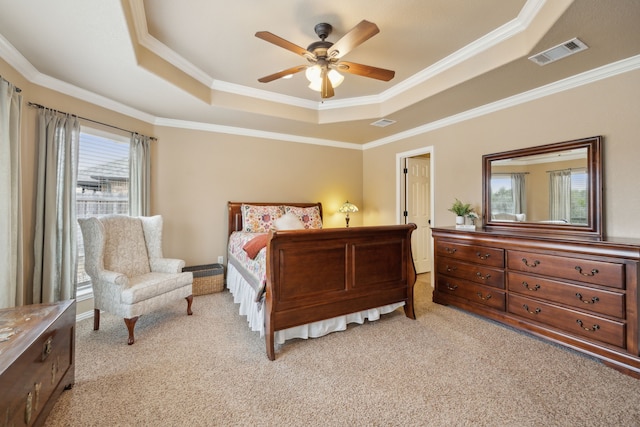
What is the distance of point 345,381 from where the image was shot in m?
1.93

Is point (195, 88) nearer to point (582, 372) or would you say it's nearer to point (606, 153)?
point (606, 153)

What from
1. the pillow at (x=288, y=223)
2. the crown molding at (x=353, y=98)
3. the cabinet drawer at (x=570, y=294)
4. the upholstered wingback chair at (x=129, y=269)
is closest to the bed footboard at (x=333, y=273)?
the cabinet drawer at (x=570, y=294)

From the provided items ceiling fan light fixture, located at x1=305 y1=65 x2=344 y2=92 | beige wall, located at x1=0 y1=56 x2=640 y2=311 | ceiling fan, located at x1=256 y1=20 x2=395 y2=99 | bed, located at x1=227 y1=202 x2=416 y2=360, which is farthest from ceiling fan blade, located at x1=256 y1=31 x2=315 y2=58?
beige wall, located at x1=0 y1=56 x2=640 y2=311

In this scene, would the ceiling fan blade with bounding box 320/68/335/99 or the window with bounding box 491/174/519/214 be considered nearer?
the ceiling fan blade with bounding box 320/68/335/99

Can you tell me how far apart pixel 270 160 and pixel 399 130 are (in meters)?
2.21

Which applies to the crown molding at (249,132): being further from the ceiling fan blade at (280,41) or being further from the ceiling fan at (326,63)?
the ceiling fan blade at (280,41)

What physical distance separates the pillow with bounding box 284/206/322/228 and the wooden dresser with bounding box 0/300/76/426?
2.93 m

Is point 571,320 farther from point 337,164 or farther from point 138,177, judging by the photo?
point 138,177

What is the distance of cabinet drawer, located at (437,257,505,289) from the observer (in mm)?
2818

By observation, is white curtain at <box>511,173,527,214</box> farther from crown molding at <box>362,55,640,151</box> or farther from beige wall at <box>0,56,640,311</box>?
crown molding at <box>362,55,640,151</box>

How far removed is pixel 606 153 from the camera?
2514mm

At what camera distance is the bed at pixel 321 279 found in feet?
7.39

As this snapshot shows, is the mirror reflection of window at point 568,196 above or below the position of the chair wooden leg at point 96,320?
above

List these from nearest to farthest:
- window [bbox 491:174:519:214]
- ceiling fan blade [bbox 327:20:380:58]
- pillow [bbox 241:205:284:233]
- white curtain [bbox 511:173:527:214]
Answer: ceiling fan blade [bbox 327:20:380:58] < white curtain [bbox 511:173:527:214] < window [bbox 491:174:519:214] < pillow [bbox 241:205:284:233]
